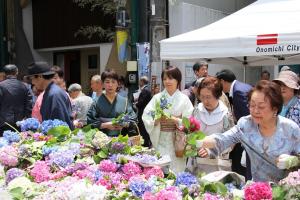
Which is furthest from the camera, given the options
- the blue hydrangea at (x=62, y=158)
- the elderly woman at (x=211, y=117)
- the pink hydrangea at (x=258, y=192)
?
the elderly woman at (x=211, y=117)

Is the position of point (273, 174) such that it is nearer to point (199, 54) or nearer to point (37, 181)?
point (37, 181)

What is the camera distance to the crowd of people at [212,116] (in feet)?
8.20

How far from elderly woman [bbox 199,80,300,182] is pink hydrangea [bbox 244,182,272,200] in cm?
49

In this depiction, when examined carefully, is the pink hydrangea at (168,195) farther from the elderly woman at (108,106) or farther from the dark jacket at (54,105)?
the elderly woman at (108,106)

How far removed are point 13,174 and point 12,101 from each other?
302 cm

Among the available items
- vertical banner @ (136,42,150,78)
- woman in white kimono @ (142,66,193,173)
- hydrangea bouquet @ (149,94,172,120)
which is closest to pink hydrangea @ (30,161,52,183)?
hydrangea bouquet @ (149,94,172,120)

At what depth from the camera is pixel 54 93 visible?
13.1ft

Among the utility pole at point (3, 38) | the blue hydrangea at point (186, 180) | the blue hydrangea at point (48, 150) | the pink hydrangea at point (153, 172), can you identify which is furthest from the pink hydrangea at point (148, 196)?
the utility pole at point (3, 38)

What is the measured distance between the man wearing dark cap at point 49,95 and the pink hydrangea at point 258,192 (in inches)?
95.6

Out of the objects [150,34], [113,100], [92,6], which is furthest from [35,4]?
[113,100]

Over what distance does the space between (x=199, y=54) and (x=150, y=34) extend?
14.9ft

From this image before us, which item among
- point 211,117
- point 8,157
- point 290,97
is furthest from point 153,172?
point 290,97

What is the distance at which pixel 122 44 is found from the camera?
9.02m

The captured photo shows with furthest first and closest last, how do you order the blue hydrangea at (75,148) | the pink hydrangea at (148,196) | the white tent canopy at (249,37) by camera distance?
the white tent canopy at (249,37), the blue hydrangea at (75,148), the pink hydrangea at (148,196)
